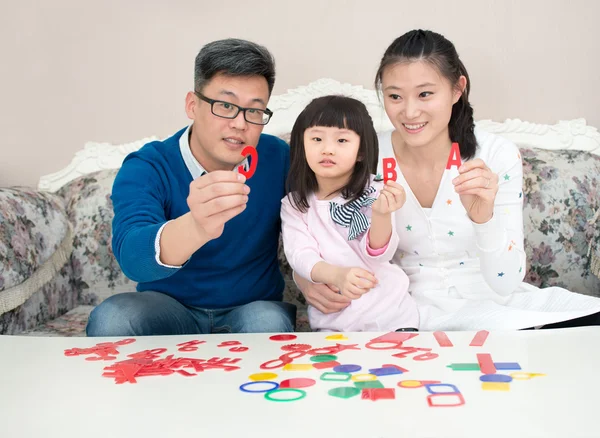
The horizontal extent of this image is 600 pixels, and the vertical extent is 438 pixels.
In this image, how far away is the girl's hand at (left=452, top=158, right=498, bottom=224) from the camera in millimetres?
1352

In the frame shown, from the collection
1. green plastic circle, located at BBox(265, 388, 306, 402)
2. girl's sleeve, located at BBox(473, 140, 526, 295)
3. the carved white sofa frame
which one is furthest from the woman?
the carved white sofa frame

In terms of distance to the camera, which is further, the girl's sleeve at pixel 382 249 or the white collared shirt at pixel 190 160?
the white collared shirt at pixel 190 160

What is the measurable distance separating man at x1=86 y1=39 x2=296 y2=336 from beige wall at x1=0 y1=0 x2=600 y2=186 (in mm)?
Result: 881

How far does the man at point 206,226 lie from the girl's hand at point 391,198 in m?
0.32

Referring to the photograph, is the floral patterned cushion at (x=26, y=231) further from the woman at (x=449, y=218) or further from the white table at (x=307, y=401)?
the woman at (x=449, y=218)

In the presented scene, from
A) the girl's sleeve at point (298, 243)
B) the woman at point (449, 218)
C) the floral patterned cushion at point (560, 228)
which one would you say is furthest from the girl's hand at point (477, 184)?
the floral patterned cushion at point (560, 228)

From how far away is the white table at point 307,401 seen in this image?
2.69ft

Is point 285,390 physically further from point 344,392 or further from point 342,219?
point 342,219

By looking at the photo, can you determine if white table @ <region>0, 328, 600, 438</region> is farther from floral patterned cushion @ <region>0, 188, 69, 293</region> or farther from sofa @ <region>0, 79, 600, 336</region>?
sofa @ <region>0, 79, 600, 336</region>

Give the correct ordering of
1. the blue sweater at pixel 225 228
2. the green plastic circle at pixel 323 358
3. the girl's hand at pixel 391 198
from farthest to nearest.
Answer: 1. the blue sweater at pixel 225 228
2. the girl's hand at pixel 391 198
3. the green plastic circle at pixel 323 358

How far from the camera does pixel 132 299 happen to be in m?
1.61

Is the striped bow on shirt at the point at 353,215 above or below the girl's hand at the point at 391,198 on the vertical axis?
below

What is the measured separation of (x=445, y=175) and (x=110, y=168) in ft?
5.04

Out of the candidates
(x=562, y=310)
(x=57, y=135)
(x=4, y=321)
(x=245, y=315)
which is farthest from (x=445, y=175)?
(x=57, y=135)
